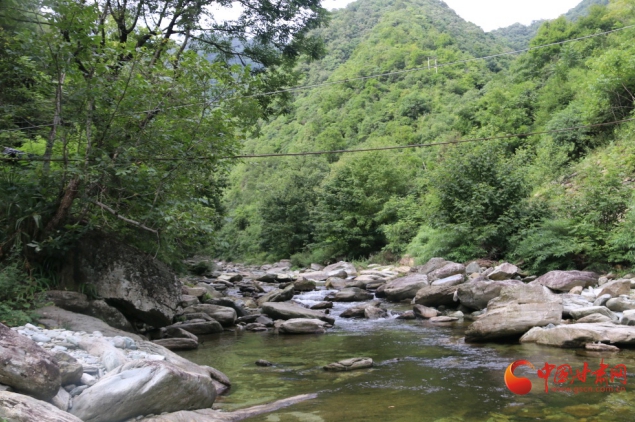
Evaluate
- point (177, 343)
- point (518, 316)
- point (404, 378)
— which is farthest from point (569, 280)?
point (177, 343)

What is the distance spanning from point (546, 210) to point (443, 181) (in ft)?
12.7

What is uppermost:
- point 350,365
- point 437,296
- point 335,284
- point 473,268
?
point 473,268

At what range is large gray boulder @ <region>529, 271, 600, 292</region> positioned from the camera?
1177 cm

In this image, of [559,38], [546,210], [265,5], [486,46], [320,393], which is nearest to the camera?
[320,393]

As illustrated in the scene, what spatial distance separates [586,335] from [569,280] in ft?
15.5

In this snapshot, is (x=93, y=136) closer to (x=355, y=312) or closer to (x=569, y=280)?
(x=355, y=312)

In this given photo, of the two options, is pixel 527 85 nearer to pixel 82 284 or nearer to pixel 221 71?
pixel 221 71

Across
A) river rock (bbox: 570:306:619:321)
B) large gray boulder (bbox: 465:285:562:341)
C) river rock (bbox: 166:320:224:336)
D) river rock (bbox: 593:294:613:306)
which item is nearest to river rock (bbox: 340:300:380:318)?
river rock (bbox: 166:320:224:336)

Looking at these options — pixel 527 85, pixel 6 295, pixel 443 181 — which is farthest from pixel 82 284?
pixel 527 85

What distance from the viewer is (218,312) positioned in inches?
443

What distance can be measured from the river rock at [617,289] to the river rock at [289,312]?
6.18 meters

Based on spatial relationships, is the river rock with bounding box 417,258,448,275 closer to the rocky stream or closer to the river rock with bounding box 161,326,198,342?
the rocky stream

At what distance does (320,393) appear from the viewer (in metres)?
6.11

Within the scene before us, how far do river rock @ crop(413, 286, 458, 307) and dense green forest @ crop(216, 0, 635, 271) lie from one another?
332 cm
